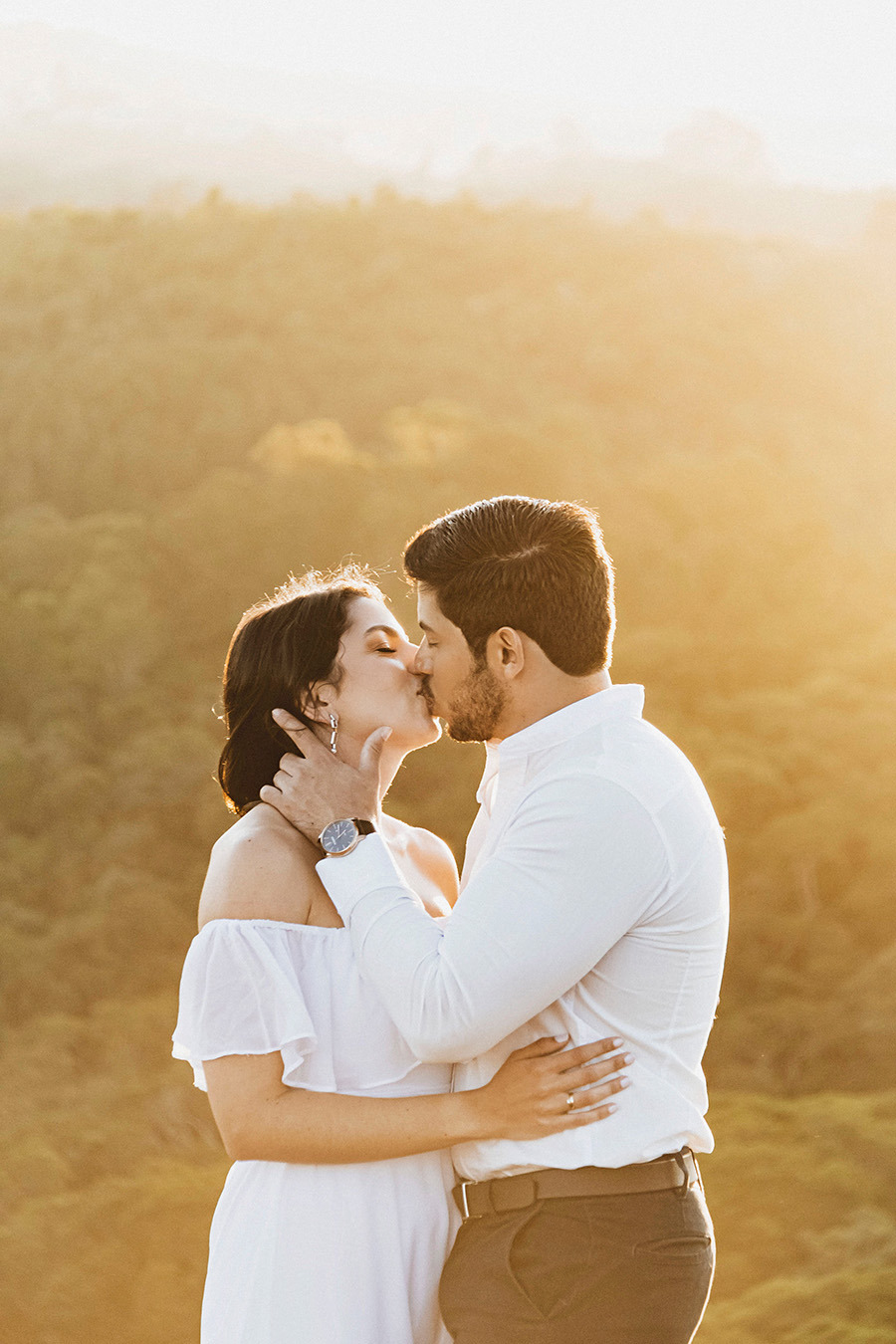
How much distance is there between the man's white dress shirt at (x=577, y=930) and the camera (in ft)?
4.58

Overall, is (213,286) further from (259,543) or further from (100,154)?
(259,543)

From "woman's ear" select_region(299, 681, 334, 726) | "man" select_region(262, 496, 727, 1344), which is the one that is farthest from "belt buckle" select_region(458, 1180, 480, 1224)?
"woman's ear" select_region(299, 681, 334, 726)

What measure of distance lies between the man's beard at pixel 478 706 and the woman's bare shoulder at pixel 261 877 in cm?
29

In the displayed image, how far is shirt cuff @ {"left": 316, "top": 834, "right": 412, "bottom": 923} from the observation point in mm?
1535

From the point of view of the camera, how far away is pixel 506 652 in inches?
65.5

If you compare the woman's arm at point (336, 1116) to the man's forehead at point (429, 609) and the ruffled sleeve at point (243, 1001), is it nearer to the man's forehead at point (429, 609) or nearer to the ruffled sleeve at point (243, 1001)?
the ruffled sleeve at point (243, 1001)

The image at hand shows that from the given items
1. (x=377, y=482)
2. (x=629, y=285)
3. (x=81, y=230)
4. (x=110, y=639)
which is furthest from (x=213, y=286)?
(x=110, y=639)

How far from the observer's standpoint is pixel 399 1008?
1.42 metres

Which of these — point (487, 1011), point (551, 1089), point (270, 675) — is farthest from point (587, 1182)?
point (270, 675)

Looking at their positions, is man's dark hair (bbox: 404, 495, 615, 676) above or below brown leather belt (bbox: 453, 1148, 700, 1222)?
above

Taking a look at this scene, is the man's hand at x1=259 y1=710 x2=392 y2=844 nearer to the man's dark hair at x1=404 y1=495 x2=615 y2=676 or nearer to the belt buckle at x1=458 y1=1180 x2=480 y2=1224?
the man's dark hair at x1=404 y1=495 x2=615 y2=676

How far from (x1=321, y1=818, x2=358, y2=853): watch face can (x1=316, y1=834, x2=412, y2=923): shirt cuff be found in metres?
0.01

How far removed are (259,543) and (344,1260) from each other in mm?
12287

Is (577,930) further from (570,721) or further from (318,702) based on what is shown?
(318,702)
